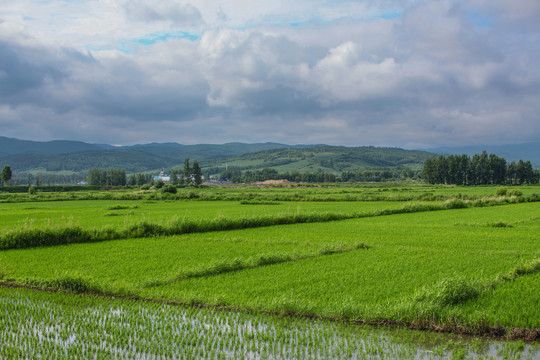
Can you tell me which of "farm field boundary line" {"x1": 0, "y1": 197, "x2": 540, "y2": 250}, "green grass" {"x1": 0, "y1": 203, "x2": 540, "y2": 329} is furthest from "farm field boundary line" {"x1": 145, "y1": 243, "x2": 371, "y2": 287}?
"farm field boundary line" {"x1": 0, "y1": 197, "x2": 540, "y2": 250}

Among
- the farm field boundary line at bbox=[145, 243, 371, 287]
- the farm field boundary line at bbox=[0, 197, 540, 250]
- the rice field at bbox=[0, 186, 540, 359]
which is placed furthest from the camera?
the farm field boundary line at bbox=[0, 197, 540, 250]

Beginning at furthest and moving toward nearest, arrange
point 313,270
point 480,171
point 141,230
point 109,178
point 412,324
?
1. point 109,178
2. point 480,171
3. point 141,230
4. point 313,270
5. point 412,324

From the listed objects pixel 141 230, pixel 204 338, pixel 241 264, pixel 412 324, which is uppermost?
pixel 141 230

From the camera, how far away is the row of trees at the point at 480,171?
5128 inches

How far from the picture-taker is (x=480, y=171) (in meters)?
131

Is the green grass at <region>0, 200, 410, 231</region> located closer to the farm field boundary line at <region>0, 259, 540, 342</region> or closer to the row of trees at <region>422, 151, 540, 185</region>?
the farm field boundary line at <region>0, 259, 540, 342</region>

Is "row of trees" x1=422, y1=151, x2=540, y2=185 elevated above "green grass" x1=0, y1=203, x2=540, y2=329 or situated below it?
above

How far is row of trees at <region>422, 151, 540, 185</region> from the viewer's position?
427 ft

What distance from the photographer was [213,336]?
350 inches

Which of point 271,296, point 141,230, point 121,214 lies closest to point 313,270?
point 271,296

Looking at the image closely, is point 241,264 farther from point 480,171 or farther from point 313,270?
point 480,171

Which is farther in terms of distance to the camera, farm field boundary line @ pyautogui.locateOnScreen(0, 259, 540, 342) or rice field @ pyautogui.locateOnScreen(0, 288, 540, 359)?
farm field boundary line @ pyautogui.locateOnScreen(0, 259, 540, 342)

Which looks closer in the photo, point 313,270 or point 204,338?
point 204,338

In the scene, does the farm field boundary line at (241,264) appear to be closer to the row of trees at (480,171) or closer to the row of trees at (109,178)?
the row of trees at (480,171)
